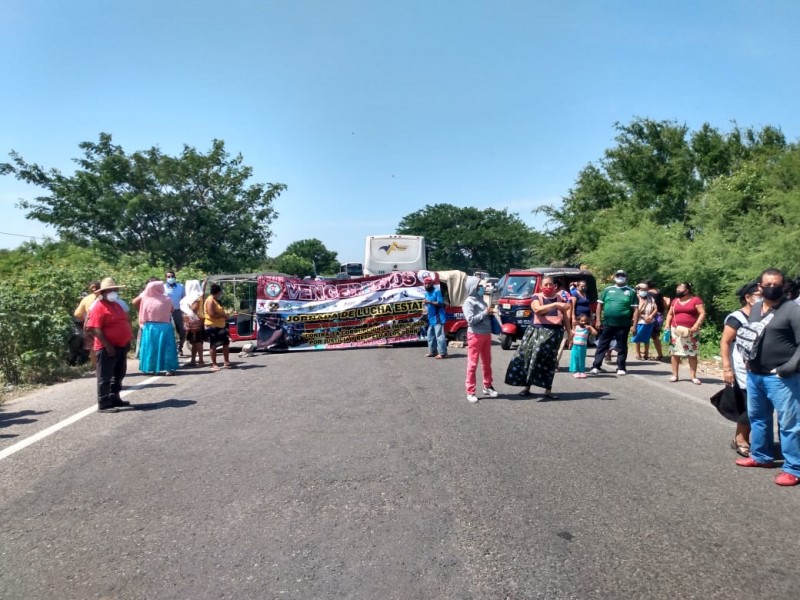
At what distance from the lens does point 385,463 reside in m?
6.02

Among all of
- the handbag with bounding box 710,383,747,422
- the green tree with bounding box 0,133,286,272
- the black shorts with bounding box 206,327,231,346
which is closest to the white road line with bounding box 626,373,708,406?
the handbag with bounding box 710,383,747,422

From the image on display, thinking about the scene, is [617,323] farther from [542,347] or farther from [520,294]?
[520,294]

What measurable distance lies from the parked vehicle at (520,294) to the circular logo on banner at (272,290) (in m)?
5.26

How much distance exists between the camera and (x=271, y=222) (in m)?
36.5

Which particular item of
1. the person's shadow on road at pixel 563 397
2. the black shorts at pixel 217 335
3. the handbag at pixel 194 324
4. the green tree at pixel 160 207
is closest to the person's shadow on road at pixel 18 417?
the black shorts at pixel 217 335

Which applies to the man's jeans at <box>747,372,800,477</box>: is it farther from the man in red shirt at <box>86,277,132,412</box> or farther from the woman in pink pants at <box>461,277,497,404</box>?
the man in red shirt at <box>86,277,132,412</box>

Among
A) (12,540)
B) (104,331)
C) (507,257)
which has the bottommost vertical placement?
(12,540)

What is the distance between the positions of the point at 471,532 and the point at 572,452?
2.25 m

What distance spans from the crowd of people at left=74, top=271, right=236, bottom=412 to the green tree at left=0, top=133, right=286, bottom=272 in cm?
1899

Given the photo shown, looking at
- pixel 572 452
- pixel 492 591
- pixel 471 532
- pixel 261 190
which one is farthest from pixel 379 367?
pixel 261 190

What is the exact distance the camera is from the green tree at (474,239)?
7569 centimetres

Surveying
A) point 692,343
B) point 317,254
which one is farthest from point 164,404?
point 317,254

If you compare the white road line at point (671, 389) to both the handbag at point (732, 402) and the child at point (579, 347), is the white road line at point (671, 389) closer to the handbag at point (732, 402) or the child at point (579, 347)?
the child at point (579, 347)

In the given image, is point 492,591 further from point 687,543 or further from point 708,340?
point 708,340
